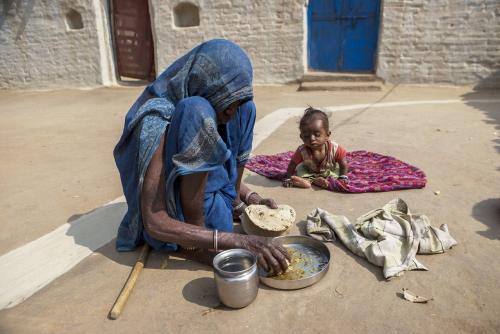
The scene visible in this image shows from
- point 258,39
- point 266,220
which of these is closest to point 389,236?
point 266,220

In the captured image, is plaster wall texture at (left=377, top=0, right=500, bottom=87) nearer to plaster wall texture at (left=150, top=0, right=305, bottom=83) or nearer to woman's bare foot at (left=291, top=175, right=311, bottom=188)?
plaster wall texture at (left=150, top=0, right=305, bottom=83)

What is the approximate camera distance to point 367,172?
11.3ft

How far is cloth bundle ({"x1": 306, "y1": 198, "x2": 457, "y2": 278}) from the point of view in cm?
209

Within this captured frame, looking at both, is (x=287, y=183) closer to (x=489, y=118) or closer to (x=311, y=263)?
(x=311, y=263)

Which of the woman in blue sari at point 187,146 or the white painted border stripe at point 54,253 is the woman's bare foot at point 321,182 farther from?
the white painted border stripe at point 54,253

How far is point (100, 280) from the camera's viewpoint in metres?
2.10

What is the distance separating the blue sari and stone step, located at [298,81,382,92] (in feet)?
21.1

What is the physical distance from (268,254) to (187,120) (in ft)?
2.36

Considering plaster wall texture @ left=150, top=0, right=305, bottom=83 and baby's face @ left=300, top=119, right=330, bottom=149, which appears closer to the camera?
baby's face @ left=300, top=119, right=330, bottom=149

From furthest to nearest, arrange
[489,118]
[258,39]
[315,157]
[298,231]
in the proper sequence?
[258,39] → [489,118] → [315,157] → [298,231]

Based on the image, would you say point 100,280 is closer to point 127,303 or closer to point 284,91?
point 127,303

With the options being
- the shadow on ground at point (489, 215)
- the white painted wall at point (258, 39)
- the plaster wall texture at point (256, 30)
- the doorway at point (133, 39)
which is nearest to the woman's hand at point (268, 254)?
the shadow on ground at point (489, 215)

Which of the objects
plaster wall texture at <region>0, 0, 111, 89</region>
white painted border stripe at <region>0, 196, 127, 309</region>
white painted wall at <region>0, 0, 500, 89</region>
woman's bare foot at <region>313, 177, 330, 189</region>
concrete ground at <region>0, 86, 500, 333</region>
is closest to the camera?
concrete ground at <region>0, 86, 500, 333</region>

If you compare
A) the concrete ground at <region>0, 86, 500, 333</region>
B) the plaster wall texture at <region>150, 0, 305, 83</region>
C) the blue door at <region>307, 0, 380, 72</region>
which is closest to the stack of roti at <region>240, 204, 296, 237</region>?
→ the concrete ground at <region>0, 86, 500, 333</region>
